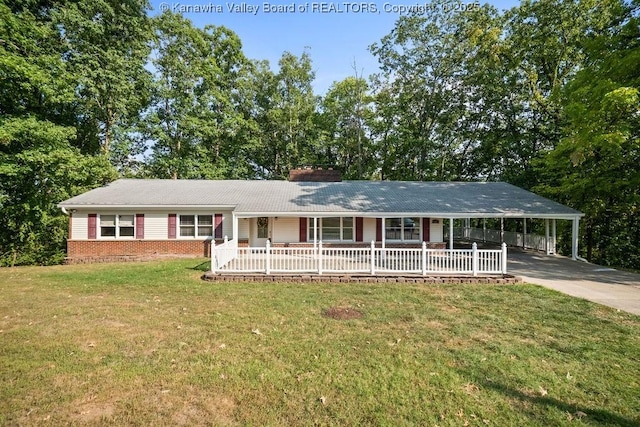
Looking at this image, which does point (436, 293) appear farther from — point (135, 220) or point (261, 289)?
point (135, 220)

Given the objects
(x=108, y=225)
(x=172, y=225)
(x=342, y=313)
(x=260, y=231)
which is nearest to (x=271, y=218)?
(x=260, y=231)

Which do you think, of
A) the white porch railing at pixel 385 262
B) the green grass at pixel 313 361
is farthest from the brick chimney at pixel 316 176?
the green grass at pixel 313 361

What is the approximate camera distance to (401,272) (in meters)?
10.4

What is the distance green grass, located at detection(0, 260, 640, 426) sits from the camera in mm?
3395

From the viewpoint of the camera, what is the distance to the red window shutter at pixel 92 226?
49.6ft

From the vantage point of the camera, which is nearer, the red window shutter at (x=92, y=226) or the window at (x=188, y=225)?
the red window shutter at (x=92, y=226)

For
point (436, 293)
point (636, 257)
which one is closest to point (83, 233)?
point (436, 293)

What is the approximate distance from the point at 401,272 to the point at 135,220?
12838mm

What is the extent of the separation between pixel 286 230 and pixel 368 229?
161 inches

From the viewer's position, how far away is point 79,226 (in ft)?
49.6

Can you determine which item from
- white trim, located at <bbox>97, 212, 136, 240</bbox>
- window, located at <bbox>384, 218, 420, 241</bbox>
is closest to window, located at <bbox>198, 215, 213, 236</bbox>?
white trim, located at <bbox>97, 212, 136, 240</bbox>

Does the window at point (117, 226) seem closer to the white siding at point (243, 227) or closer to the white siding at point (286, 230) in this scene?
the white siding at point (243, 227)

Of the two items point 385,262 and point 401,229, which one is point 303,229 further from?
point 385,262

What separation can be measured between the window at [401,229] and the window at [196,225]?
29.0 ft
